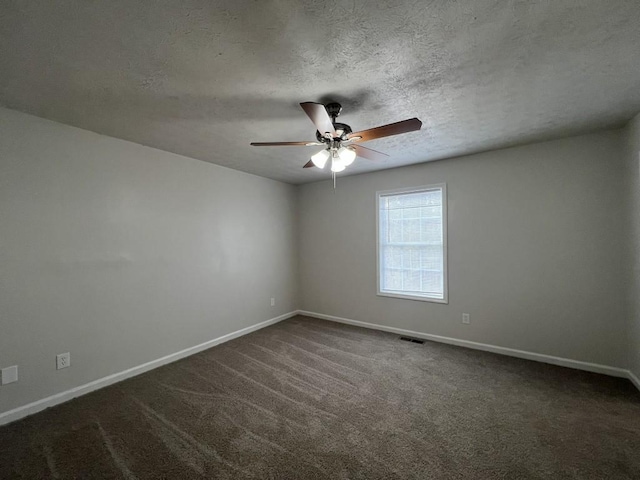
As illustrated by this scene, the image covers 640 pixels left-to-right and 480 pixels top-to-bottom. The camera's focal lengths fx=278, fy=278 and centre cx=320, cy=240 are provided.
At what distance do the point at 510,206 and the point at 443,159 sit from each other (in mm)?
Result: 969

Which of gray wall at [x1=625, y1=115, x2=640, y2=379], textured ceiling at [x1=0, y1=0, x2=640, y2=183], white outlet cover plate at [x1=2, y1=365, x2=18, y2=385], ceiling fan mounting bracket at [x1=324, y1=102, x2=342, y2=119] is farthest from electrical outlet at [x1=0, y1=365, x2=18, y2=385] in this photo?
gray wall at [x1=625, y1=115, x2=640, y2=379]

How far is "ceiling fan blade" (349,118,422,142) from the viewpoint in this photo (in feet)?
5.89

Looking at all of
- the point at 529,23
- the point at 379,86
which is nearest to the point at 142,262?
the point at 379,86

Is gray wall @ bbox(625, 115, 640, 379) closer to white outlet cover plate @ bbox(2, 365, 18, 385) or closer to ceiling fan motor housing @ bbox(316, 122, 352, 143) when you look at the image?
ceiling fan motor housing @ bbox(316, 122, 352, 143)

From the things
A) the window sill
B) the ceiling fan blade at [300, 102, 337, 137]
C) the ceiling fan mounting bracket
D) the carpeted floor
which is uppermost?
the ceiling fan mounting bracket

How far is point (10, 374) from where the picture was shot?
83.6 inches

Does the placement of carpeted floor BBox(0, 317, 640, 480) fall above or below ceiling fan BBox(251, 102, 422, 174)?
below

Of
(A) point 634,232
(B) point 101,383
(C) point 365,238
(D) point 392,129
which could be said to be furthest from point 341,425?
(A) point 634,232

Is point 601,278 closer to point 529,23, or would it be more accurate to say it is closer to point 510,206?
point 510,206

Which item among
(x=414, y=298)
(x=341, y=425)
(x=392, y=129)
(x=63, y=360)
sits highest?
(x=392, y=129)

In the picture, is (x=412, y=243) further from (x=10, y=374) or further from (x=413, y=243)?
(x=10, y=374)

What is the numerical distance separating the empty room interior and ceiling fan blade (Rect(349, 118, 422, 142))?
3 centimetres

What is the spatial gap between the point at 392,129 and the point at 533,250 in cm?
236

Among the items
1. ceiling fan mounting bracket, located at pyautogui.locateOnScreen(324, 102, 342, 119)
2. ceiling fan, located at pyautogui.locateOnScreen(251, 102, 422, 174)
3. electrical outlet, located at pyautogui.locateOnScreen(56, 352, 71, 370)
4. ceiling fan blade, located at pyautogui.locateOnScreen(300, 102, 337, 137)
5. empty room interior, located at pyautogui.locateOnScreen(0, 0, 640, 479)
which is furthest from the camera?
electrical outlet, located at pyautogui.locateOnScreen(56, 352, 71, 370)
